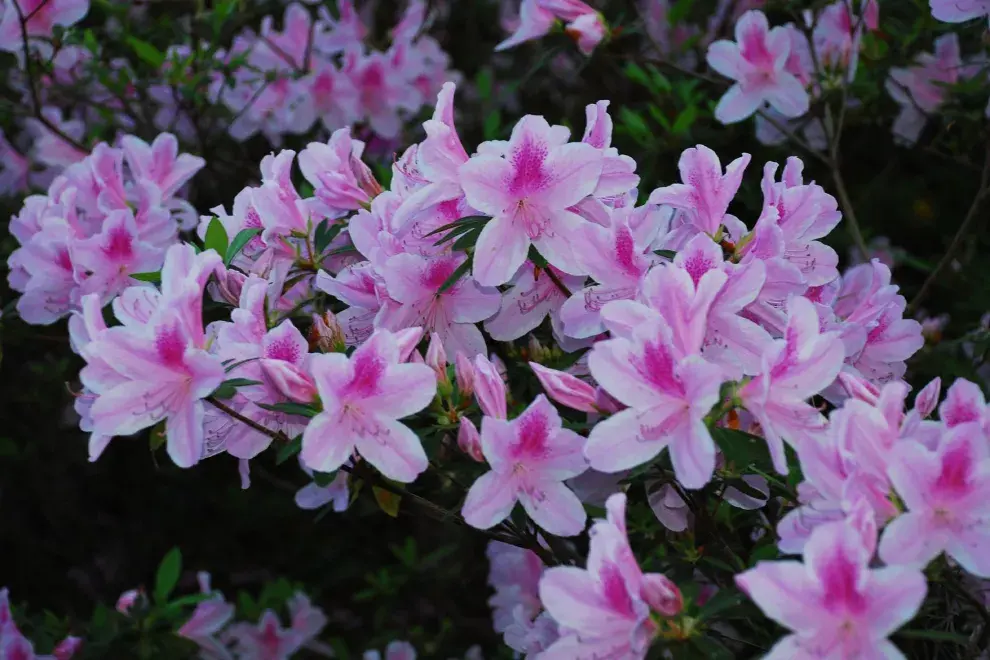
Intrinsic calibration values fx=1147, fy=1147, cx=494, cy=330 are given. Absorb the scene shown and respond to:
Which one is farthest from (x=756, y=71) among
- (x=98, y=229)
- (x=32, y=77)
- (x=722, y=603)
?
(x=32, y=77)

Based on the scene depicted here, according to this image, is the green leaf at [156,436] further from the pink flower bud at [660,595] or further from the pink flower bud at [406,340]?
the pink flower bud at [660,595]

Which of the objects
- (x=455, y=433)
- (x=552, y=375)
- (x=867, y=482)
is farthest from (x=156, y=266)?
(x=867, y=482)

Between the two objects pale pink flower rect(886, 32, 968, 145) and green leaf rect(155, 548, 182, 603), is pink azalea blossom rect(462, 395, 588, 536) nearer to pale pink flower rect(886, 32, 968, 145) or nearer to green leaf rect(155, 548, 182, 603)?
green leaf rect(155, 548, 182, 603)

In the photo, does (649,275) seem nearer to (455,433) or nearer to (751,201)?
(455,433)

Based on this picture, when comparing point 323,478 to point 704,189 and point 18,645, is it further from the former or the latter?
point 18,645

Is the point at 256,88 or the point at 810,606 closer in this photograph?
the point at 810,606

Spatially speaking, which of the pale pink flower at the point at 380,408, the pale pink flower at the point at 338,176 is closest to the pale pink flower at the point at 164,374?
the pale pink flower at the point at 380,408

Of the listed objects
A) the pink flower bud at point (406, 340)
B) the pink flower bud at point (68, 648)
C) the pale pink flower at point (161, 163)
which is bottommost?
the pink flower bud at point (68, 648)
